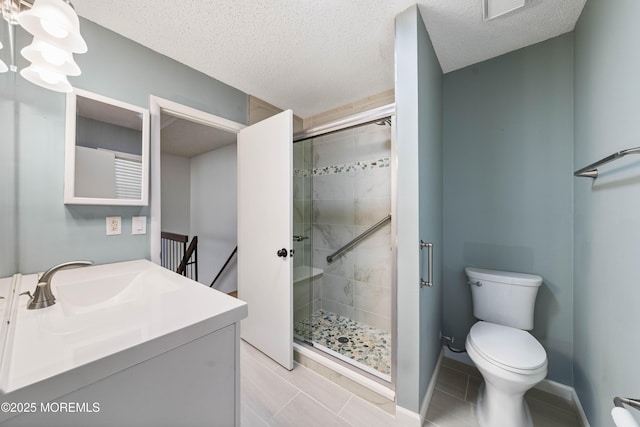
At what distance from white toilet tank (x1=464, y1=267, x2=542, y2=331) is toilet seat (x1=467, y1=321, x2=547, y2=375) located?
83 millimetres

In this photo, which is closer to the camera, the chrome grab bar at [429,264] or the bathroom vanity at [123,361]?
the bathroom vanity at [123,361]

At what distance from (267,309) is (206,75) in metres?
1.96

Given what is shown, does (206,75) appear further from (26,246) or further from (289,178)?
(26,246)

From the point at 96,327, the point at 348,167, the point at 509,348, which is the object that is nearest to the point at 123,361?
the point at 96,327

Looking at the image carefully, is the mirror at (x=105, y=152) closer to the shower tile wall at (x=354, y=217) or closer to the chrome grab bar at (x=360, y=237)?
the shower tile wall at (x=354, y=217)

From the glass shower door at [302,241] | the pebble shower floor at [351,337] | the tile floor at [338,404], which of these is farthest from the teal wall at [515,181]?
the glass shower door at [302,241]

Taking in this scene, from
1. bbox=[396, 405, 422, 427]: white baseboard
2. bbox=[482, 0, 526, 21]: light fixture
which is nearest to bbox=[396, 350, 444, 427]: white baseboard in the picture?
bbox=[396, 405, 422, 427]: white baseboard

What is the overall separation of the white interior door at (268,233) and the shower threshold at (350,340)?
0.24m

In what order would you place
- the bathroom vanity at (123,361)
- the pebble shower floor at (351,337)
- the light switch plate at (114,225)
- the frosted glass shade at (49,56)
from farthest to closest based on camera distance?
the pebble shower floor at (351,337) < the light switch plate at (114,225) < the frosted glass shade at (49,56) < the bathroom vanity at (123,361)

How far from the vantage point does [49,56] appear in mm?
942

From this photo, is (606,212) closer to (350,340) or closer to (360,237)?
(360,237)

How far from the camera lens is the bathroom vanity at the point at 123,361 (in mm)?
490

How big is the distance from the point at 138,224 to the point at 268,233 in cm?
85

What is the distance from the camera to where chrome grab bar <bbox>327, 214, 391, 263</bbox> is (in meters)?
2.17
